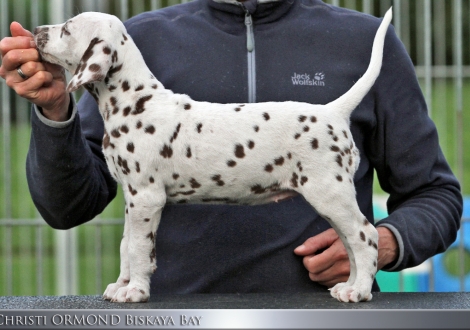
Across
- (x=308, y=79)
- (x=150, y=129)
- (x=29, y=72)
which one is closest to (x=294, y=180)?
(x=150, y=129)

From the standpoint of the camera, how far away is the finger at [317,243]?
2.76 metres

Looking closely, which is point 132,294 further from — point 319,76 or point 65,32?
point 319,76

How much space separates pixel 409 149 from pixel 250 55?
2.50 ft

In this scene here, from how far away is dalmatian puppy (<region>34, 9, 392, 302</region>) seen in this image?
2250mm

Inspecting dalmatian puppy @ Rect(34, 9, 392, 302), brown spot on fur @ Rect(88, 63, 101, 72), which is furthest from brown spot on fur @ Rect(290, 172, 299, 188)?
brown spot on fur @ Rect(88, 63, 101, 72)

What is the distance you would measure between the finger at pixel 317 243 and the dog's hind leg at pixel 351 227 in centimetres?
43

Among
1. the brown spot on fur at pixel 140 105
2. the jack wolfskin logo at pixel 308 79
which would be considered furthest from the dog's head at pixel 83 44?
the jack wolfskin logo at pixel 308 79

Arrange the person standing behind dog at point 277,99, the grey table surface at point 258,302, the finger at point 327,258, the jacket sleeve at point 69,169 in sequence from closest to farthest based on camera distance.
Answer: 1. the grey table surface at point 258,302
2. the jacket sleeve at point 69,169
3. the finger at point 327,258
4. the person standing behind dog at point 277,99

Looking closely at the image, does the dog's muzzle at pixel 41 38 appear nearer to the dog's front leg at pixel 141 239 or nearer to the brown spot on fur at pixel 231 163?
the dog's front leg at pixel 141 239

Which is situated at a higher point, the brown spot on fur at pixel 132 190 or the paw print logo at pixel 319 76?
the paw print logo at pixel 319 76

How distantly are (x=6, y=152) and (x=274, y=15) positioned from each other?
2.89 meters

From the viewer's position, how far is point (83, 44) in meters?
2.27

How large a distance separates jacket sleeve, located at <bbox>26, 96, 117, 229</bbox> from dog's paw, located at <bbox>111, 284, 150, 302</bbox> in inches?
22.1

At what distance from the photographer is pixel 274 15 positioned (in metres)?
3.04
